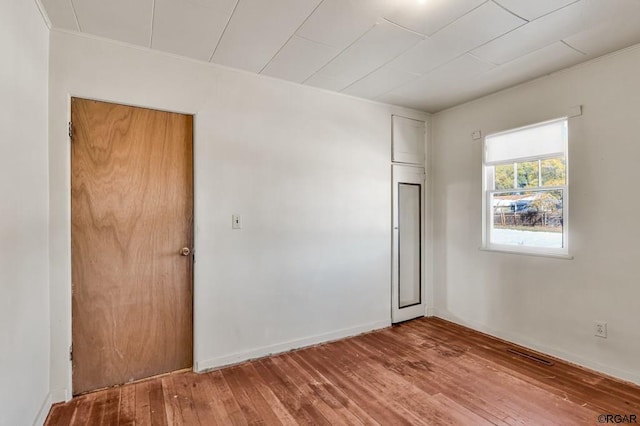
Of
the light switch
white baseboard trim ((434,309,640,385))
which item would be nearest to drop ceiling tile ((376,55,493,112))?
the light switch

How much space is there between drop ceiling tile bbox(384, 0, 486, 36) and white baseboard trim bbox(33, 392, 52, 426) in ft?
10.9

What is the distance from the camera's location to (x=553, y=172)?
3.02 meters

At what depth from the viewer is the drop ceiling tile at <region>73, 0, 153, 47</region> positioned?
195cm

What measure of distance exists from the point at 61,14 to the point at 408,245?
3.89 m

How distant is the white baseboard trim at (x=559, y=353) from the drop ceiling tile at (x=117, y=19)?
4.23 m

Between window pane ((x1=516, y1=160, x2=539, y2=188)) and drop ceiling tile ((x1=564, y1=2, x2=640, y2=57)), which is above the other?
drop ceiling tile ((x1=564, y1=2, x2=640, y2=57))

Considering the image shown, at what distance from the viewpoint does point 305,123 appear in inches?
127

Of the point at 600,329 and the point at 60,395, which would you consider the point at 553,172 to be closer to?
the point at 600,329

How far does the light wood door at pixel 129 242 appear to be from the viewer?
2.32m

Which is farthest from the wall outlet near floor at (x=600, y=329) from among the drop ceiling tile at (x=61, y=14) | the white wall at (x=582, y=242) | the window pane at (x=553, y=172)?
the drop ceiling tile at (x=61, y=14)

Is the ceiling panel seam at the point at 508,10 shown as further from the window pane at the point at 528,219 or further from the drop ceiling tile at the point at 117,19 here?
the drop ceiling tile at the point at 117,19

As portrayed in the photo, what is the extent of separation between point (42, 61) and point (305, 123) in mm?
2034

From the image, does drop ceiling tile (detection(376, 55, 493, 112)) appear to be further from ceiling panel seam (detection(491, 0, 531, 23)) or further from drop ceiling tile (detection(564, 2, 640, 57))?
drop ceiling tile (detection(564, 2, 640, 57))

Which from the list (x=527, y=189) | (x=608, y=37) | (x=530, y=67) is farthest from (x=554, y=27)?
(x=527, y=189)
